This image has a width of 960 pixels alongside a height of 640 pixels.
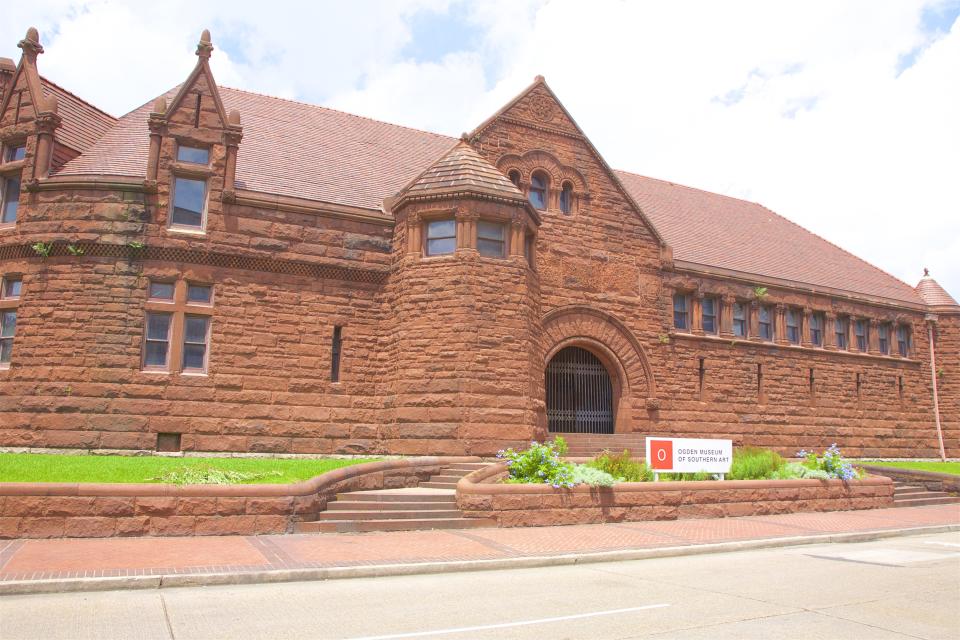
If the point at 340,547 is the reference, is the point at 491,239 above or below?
above

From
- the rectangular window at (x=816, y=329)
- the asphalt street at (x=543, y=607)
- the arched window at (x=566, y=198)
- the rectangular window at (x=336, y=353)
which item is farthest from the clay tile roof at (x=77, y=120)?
the rectangular window at (x=816, y=329)

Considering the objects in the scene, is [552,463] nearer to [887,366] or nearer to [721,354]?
[721,354]

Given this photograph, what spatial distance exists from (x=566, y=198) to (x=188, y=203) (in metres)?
11.0

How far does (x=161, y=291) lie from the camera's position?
725 inches

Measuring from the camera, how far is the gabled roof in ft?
66.7

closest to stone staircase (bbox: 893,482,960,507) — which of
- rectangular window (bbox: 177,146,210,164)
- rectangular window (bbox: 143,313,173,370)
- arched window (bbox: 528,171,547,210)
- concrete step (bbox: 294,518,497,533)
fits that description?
arched window (bbox: 528,171,547,210)

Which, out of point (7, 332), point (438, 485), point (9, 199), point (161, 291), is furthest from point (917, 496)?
point (9, 199)

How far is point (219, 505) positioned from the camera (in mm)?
12008

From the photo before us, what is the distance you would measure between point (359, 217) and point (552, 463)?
915 cm

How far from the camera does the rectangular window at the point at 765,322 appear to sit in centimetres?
2817

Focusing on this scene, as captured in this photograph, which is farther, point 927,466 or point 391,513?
point 927,466

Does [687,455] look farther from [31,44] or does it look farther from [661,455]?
[31,44]

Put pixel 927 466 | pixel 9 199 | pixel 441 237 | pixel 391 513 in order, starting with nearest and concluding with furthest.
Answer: pixel 391 513, pixel 9 199, pixel 441 237, pixel 927 466

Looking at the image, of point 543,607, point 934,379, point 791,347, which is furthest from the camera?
point 934,379
